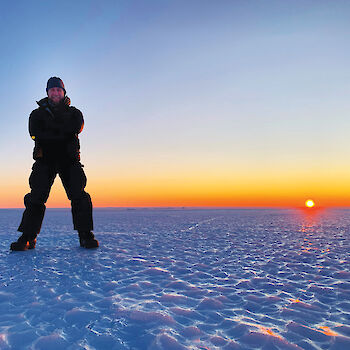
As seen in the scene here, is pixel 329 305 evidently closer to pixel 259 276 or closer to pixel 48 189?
pixel 259 276

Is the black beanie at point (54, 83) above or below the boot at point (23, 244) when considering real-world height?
above

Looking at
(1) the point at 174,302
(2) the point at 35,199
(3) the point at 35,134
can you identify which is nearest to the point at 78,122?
(3) the point at 35,134

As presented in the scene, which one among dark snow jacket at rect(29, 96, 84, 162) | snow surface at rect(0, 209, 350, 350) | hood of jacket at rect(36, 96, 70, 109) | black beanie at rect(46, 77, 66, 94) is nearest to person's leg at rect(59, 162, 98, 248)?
dark snow jacket at rect(29, 96, 84, 162)

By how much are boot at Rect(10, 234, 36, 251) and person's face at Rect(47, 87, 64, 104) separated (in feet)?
7.92

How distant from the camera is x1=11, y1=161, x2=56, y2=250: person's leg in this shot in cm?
457

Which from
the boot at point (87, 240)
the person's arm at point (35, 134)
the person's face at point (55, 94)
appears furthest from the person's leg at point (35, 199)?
the person's face at point (55, 94)

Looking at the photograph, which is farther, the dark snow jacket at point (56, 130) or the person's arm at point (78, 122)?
the person's arm at point (78, 122)

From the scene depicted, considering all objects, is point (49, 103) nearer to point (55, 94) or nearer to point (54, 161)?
point (55, 94)

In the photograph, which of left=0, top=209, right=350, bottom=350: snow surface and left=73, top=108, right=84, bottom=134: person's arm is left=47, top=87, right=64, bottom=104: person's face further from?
left=0, top=209, right=350, bottom=350: snow surface

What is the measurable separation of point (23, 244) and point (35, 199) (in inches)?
31.6

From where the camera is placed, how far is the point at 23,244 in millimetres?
4562

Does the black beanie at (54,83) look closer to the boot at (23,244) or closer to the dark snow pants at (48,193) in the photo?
the dark snow pants at (48,193)

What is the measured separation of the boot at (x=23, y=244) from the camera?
177 inches

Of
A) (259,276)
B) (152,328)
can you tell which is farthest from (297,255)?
(152,328)
